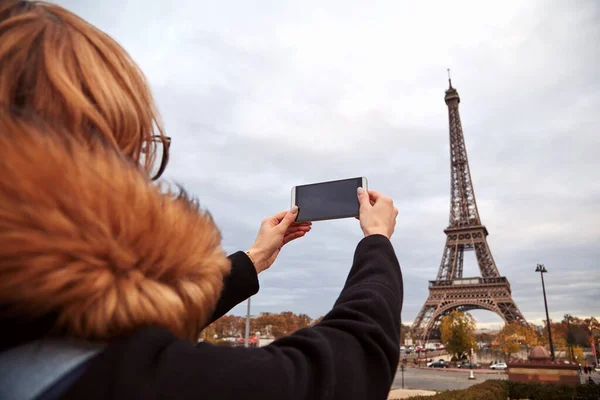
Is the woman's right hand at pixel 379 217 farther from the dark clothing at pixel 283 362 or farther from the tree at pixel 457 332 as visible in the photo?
the tree at pixel 457 332

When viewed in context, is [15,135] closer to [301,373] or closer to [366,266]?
[301,373]

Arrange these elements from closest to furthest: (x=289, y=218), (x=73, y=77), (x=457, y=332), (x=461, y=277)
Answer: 1. (x=73, y=77)
2. (x=289, y=218)
3. (x=457, y=332)
4. (x=461, y=277)

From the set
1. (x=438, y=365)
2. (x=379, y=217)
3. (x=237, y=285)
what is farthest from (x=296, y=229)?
(x=438, y=365)

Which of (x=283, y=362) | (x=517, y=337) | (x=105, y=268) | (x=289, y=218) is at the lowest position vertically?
(x=517, y=337)

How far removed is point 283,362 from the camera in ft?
2.83

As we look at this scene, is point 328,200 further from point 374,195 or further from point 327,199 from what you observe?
point 374,195

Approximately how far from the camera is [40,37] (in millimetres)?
986

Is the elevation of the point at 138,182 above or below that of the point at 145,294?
above

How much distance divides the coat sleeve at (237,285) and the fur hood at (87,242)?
3.55 ft

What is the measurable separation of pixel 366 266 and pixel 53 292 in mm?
824

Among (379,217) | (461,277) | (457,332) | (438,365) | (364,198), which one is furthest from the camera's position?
(461,277)

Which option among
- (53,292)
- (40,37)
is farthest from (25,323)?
(40,37)

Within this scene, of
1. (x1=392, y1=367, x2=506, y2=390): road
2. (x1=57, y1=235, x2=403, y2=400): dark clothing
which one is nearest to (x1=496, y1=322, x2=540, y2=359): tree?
(x1=392, y1=367, x2=506, y2=390): road

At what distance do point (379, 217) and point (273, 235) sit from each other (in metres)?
0.94
